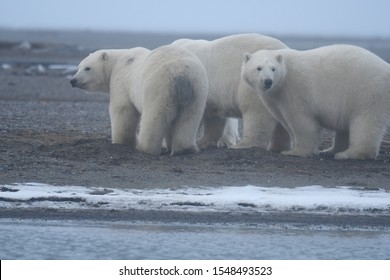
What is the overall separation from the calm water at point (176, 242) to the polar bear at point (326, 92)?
2526mm

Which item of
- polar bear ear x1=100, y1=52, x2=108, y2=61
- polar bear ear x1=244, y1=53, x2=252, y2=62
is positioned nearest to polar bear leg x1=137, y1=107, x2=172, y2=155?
polar bear ear x1=244, y1=53, x2=252, y2=62

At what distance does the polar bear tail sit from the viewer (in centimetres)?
1035

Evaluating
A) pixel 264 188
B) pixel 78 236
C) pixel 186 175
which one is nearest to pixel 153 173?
pixel 186 175

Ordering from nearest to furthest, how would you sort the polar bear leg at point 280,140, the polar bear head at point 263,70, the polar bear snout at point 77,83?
the polar bear head at point 263,70 < the polar bear leg at point 280,140 < the polar bear snout at point 77,83

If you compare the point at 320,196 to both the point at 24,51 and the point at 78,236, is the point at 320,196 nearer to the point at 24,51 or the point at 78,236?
the point at 78,236

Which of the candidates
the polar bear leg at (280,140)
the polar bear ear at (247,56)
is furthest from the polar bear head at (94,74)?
the polar bear leg at (280,140)

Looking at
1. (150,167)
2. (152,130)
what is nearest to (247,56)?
(152,130)

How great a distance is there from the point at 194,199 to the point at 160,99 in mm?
1986

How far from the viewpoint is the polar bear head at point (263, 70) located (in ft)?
34.4

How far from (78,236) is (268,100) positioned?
371cm

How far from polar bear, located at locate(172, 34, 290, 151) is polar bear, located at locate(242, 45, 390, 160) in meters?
0.32

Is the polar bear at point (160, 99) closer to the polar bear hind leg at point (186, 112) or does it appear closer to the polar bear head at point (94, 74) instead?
the polar bear hind leg at point (186, 112)

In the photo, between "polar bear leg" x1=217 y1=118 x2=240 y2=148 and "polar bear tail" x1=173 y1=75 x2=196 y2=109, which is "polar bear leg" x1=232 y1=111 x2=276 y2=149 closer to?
"polar bear tail" x1=173 y1=75 x2=196 y2=109

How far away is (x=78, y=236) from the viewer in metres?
7.85
